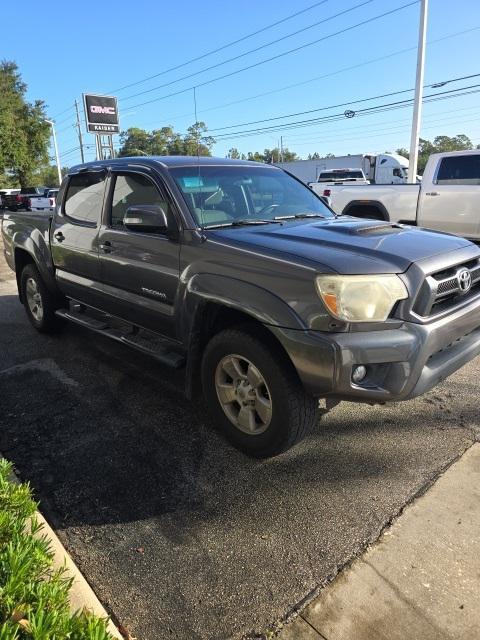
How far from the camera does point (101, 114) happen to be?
2556cm

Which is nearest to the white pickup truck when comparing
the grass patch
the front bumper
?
the front bumper

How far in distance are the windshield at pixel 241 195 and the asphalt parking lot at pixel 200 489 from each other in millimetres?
1530

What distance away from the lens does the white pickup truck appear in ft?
26.6

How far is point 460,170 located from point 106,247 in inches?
263

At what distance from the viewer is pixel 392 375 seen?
2566 mm

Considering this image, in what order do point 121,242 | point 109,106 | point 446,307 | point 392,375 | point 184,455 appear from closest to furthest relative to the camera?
1. point 392,375
2. point 446,307
3. point 184,455
4. point 121,242
5. point 109,106

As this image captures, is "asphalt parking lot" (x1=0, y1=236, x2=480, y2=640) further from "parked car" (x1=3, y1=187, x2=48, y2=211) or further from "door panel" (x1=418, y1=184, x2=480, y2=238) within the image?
"parked car" (x1=3, y1=187, x2=48, y2=211)

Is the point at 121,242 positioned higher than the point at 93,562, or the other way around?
the point at 121,242

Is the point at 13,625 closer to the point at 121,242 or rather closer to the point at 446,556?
the point at 446,556

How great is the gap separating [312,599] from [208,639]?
470mm

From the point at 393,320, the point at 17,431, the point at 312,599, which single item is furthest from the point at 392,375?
the point at 17,431

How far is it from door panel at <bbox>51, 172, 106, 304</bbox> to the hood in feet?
5.22

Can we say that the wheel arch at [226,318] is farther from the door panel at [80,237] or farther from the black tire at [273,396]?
the door panel at [80,237]

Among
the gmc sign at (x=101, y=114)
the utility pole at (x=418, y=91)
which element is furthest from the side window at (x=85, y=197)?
the gmc sign at (x=101, y=114)
